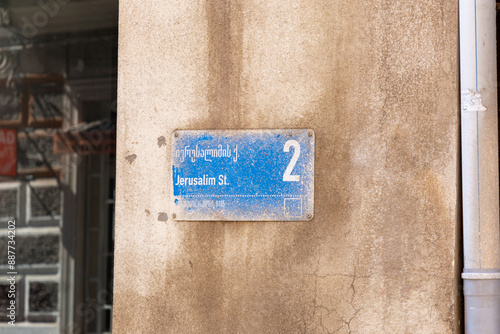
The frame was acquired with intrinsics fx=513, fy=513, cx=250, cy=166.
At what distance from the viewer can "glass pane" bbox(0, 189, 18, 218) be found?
149 inches

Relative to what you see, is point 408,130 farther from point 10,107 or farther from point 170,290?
point 10,107

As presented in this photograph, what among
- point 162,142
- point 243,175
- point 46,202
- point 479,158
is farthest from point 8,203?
point 479,158

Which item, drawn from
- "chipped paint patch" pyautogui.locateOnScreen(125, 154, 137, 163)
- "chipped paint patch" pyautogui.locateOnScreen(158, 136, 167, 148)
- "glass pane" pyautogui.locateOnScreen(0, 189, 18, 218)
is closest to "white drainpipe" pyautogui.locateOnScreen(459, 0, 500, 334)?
"chipped paint patch" pyautogui.locateOnScreen(158, 136, 167, 148)

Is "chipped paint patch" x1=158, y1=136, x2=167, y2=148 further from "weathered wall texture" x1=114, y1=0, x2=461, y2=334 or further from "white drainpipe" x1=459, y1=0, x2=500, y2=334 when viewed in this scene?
"white drainpipe" x1=459, y1=0, x2=500, y2=334

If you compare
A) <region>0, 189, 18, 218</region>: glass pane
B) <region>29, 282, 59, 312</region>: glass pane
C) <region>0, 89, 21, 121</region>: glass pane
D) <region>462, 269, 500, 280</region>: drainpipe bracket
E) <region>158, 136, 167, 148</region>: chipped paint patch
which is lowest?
<region>29, 282, 59, 312</region>: glass pane

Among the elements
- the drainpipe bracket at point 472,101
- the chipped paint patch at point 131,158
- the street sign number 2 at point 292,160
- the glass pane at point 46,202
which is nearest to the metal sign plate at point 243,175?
the street sign number 2 at point 292,160

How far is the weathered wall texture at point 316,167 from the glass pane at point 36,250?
0.77 meters

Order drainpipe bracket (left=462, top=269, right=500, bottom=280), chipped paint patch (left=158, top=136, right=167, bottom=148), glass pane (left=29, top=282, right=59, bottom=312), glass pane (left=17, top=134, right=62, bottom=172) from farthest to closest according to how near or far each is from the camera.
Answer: glass pane (left=17, top=134, right=62, bottom=172) < glass pane (left=29, top=282, right=59, bottom=312) < chipped paint patch (left=158, top=136, right=167, bottom=148) < drainpipe bracket (left=462, top=269, right=500, bottom=280)

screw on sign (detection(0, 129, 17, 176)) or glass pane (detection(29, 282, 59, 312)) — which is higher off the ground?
screw on sign (detection(0, 129, 17, 176))

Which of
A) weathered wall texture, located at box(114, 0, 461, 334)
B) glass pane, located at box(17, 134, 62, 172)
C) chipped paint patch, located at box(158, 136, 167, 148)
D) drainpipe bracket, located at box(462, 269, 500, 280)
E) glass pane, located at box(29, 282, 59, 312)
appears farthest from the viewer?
glass pane, located at box(17, 134, 62, 172)

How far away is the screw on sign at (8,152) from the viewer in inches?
150

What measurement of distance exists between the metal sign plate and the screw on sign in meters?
1.44

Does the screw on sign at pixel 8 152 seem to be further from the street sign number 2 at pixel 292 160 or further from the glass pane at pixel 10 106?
the street sign number 2 at pixel 292 160

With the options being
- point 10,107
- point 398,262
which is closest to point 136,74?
point 10,107
